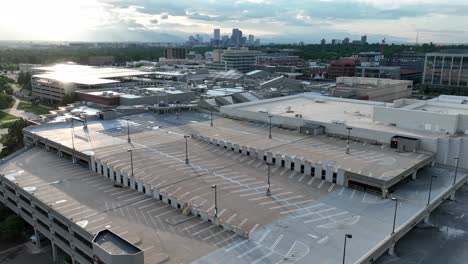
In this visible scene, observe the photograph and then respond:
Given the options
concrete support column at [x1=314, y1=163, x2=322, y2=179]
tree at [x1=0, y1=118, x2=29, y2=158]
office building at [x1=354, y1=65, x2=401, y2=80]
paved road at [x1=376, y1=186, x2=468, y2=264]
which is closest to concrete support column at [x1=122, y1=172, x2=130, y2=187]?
concrete support column at [x1=314, y1=163, x2=322, y2=179]

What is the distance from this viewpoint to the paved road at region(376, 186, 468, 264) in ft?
113

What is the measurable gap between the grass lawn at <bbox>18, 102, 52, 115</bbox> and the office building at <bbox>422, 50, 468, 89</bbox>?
15498cm

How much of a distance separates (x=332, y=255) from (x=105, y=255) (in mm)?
18492

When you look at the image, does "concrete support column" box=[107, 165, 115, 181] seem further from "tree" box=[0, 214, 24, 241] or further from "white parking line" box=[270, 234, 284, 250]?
"white parking line" box=[270, 234, 284, 250]

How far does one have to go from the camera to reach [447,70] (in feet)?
524

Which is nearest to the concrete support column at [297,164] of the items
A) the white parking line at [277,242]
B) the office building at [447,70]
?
the white parking line at [277,242]

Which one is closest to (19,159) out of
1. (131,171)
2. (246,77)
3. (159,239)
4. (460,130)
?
(131,171)

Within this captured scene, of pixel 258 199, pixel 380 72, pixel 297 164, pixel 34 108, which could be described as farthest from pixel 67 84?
pixel 380 72

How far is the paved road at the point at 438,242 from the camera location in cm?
3447

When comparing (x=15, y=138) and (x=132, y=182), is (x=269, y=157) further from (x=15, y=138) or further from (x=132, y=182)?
(x=15, y=138)

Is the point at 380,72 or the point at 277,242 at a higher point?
the point at 380,72

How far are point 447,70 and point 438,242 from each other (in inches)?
5745

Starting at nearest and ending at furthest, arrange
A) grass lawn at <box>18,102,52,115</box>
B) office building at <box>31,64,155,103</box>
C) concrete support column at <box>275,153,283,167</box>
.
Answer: concrete support column at <box>275,153,283,167</box> → grass lawn at <box>18,102,52,115</box> → office building at <box>31,64,155,103</box>

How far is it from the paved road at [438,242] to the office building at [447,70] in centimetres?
13221
